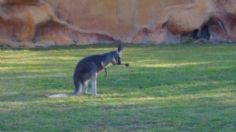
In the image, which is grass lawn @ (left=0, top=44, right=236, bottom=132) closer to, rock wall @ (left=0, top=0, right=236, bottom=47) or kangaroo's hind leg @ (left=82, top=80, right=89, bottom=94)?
kangaroo's hind leg @ (left=82, top=80, right=89, bottom=94)

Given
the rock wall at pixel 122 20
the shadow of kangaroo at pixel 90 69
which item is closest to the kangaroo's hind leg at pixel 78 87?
the shadow of kangaroo at pixel 90 69

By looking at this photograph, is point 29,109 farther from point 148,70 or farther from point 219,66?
point 219,66

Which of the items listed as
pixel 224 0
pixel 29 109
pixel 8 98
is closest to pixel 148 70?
pixel 8 98

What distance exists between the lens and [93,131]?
832 centimetres

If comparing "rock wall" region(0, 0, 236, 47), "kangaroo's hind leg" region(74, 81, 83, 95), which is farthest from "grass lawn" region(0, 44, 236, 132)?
"rock wall" region(0, 0, 236, 47)

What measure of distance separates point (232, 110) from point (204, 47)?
12.8 m

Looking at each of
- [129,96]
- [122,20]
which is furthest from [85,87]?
[122,20]

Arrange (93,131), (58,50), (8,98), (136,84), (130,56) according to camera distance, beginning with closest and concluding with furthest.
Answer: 1. (93,131)
2. (8,98)
3. (136,84)
4. (130,56)
5. (58,50)

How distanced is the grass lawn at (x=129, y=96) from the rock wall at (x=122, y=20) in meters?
4.12

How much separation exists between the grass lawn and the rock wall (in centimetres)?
412

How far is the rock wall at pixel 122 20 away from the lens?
76.1ft

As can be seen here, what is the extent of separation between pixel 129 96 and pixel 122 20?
12.8 metres

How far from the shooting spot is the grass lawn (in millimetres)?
8781

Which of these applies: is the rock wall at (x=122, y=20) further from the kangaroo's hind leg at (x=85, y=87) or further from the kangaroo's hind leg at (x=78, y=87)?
the kangaroo's hind leg at (x=78, y=87)
